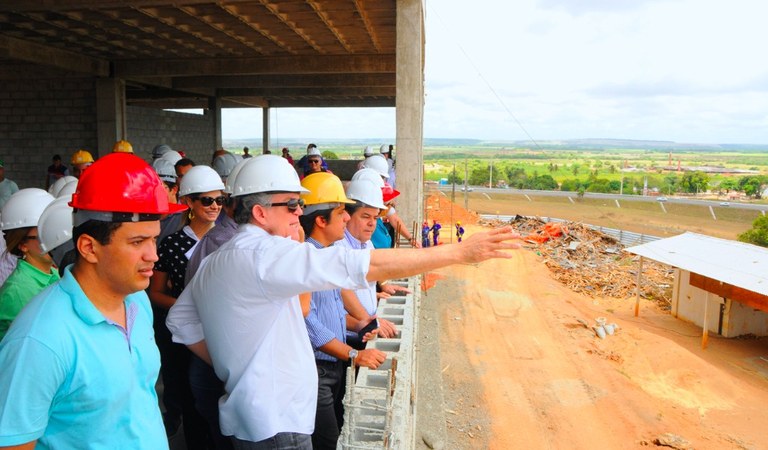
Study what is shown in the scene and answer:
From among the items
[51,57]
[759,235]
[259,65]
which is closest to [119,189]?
[51,57]

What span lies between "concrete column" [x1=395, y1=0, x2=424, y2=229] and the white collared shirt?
20.5ft

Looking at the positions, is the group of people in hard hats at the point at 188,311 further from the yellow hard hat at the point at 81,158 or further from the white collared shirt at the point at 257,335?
the yellow hard hat at the point at 81,158

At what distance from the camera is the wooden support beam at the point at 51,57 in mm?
11117

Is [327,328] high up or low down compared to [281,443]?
up

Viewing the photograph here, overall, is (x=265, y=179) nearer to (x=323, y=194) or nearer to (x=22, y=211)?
(x=323, y=194)

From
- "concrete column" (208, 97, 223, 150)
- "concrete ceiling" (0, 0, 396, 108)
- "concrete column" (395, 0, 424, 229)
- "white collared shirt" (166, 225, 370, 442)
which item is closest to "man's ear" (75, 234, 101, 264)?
"white collared shirt" (166, 225, 370, 442)

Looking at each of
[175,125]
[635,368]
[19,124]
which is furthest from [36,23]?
[635,368]

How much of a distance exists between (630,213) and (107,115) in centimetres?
4634

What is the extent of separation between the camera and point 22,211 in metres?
2.95

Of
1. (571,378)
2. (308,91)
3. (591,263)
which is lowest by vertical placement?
(571,378)

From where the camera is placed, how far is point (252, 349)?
6.70 ft

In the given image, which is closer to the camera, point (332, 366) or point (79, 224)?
point (79, 224)

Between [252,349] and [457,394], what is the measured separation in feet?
34.3

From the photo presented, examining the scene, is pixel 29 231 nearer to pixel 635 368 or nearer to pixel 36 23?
pixel 36 23
